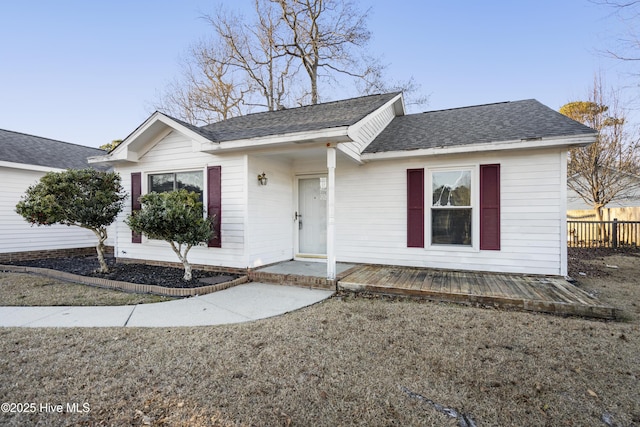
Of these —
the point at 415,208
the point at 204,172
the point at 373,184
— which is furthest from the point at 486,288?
the point at 204,172

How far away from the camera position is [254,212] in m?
6.21

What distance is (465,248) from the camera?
238 inches

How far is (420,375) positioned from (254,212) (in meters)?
4.55

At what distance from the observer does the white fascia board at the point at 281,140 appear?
4.96 metres

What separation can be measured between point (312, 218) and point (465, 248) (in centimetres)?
352

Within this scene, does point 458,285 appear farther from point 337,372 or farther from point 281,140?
point 281,140

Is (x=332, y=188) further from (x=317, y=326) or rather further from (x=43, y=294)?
(x=43, y=294)

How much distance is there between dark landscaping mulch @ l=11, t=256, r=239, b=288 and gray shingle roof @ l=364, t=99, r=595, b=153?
435 centimetres

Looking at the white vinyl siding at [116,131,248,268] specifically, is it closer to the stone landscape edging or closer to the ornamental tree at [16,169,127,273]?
the stone landscape edging

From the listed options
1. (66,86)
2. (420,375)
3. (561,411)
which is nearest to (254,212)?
(420,375)

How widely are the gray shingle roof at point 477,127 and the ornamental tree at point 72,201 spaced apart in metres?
5.98

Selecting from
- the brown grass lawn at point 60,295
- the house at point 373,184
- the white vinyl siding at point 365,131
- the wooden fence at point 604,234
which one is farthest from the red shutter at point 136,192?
the wooden fence at point 604,234

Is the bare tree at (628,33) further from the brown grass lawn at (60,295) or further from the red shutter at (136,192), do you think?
the red shutter at (136,192)

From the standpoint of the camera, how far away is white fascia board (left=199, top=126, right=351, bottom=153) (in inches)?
195
